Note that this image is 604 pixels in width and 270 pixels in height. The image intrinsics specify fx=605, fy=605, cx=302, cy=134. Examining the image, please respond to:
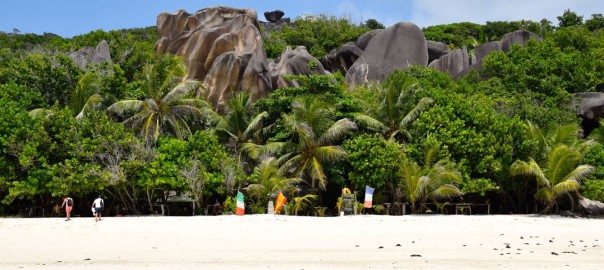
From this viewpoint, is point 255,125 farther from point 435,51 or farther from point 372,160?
point 435,51

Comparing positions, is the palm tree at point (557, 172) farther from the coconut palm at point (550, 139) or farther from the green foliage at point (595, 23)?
the green foliage at point (595, 23)

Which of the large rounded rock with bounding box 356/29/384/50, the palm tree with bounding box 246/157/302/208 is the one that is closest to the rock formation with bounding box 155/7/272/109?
the palm tree with bounding box 246/157/302/208

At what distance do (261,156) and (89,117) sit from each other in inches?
263

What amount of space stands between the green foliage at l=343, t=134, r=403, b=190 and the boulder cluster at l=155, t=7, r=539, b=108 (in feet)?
31.3

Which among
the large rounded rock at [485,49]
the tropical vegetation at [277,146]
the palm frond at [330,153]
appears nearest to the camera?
the tropical vegetation at [277,146]

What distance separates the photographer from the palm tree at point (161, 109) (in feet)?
79.3

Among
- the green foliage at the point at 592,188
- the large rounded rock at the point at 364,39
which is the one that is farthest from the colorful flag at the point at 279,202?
the large rounded rock at the point at 364,39

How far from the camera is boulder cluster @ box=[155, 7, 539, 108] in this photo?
1236 inches

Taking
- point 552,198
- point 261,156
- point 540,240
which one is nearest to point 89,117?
point 261,156

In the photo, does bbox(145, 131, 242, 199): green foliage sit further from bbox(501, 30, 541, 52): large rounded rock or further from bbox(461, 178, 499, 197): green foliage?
bbox(501, 30, 541, 52): large rounded rock

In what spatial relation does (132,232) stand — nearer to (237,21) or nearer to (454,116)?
(454,116)

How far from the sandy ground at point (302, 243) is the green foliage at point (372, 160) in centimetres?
292

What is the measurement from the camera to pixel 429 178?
21.2m

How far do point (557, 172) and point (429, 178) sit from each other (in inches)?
185
